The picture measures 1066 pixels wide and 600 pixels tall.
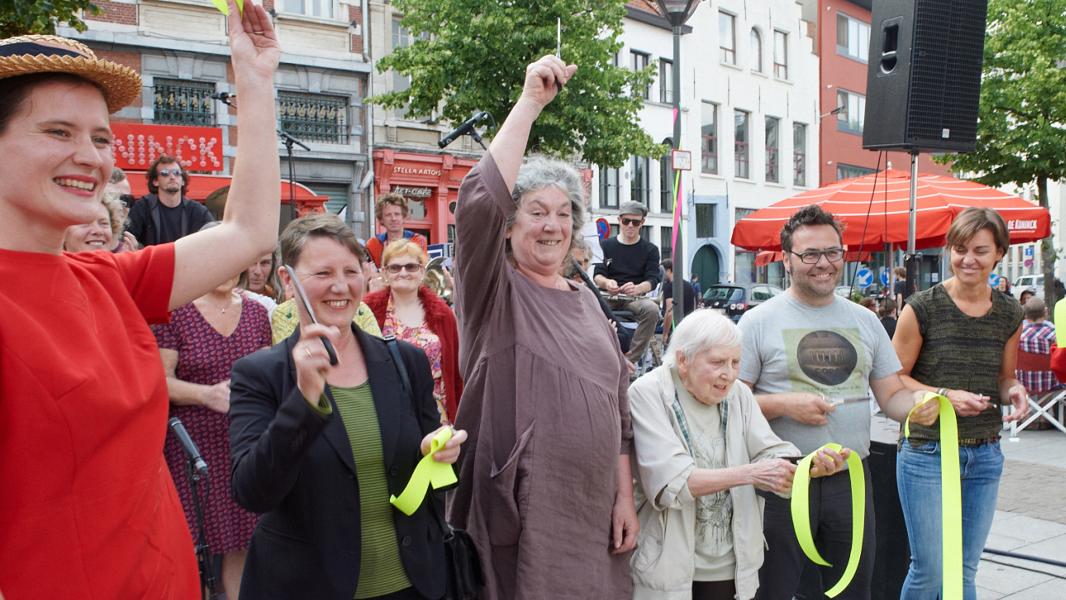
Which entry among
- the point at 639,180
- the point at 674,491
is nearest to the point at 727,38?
the point at 639,180

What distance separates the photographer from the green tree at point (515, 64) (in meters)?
17.0

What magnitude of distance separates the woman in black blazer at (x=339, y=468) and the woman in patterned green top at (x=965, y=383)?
2356 millimetres

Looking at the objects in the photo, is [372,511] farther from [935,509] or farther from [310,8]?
[310,8]

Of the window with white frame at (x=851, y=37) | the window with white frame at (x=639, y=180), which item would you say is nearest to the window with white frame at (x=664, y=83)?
the window with white frame at (x=639, y=180)

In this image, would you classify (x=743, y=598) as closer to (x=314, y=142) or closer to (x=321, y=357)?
(x=321, y=357)

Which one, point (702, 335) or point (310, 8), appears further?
point (310, 8)

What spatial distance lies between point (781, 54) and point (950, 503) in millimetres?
33126

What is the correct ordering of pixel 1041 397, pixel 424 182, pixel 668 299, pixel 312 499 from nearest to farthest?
pixel 312 499 → pixel 1041 397 → pixel 668 299 → pixel 424 182

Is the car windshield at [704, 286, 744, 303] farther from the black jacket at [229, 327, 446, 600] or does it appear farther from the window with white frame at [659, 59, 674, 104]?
the black jacket at [229, 327, 446, 600]

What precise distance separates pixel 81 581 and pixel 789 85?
115ft

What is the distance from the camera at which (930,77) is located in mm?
5449

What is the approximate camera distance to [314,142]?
20.2 metres

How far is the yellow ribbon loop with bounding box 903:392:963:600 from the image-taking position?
3260mm

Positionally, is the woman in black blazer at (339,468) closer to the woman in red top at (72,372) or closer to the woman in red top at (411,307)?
the woman in red top at (72,372)
